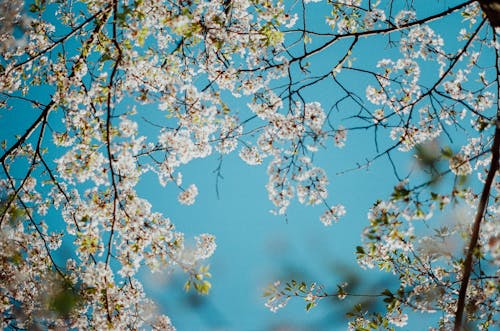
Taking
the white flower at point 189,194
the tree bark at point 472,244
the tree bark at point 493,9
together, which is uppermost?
the white flower at point 189,194

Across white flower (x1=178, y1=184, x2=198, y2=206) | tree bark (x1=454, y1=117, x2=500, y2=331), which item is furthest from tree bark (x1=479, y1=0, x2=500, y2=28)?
white flower (x1=178, y1=184, x2=198, y2=206)

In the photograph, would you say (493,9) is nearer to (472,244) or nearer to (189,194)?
(472,244)

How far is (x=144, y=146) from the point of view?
19.0 ft

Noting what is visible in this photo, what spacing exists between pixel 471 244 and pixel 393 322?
12.1 feet

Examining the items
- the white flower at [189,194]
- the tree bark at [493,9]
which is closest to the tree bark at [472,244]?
the tree bark at [493,9]

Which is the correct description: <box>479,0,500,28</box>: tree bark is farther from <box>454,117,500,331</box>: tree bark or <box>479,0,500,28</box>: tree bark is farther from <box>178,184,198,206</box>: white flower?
<box>178,184,198,206</box>: white flower

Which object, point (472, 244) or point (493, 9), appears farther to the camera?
point (472, 244)

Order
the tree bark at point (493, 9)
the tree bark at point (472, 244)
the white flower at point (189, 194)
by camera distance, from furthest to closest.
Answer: the white flower at point (189, 194), the tree bark at point (472, 244), the tree bark at point (493, 9)

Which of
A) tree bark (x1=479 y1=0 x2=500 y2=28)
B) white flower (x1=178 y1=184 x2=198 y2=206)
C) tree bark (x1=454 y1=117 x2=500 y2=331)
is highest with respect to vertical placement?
white flower (x1=178 y1=184 x2=198 y2=206)

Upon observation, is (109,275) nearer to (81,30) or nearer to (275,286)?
(275,286)

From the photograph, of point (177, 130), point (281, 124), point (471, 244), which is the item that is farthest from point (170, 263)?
point (471, 244)

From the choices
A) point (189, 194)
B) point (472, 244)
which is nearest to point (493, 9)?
point (472, 244)

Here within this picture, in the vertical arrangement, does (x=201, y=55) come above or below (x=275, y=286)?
above

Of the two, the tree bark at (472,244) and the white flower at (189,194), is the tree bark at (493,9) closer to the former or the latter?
the tree bark at (472,244)
